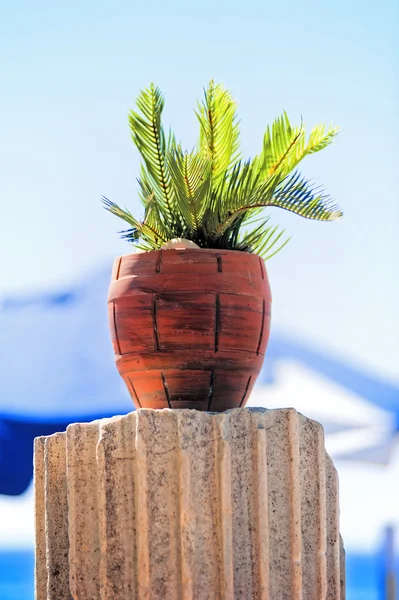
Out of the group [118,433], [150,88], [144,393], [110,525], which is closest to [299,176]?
[150,88]

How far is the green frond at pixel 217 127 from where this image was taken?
341 cm

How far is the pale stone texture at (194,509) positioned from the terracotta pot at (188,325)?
22cm

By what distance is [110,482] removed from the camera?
9.18 feet

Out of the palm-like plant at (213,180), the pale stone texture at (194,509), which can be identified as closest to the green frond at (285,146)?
the palm-like plant at (213,180)

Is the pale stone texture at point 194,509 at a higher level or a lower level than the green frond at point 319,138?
lower

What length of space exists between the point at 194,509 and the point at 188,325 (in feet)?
2.02

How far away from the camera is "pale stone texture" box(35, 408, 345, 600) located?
2.75 metres

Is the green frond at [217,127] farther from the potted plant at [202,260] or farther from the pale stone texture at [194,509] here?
the pale stone texture at [194,509]

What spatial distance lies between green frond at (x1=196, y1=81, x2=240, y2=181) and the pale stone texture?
40.5 inches

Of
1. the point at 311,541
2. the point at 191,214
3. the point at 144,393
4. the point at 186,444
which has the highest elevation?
the point at 191,214

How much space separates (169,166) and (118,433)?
1004 mm

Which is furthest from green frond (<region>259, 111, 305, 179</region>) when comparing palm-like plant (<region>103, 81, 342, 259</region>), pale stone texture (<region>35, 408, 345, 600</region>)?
pale stone texture (<region>35, 408, 345, 600</region>)

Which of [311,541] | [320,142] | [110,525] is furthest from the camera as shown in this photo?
[320,142]

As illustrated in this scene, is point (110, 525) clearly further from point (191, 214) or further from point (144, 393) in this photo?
point (191, 214)
